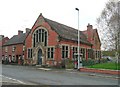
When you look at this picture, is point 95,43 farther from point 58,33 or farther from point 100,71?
point 100,71

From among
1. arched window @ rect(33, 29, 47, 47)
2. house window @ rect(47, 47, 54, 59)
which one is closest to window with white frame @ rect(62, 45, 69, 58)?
house window @ rect(47, 47, 54, 59)

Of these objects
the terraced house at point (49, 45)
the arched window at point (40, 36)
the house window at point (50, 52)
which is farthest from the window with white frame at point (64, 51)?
the arched window at point (40, 36)

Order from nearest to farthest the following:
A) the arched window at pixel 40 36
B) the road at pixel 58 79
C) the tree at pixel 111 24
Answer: the road at pixel 58 79, the tree at pixel 111 24, the arched window at pixel 40 36

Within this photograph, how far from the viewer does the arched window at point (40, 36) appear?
41156 millimetres

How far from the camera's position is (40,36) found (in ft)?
138

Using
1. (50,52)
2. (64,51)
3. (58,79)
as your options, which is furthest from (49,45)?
(58,79)

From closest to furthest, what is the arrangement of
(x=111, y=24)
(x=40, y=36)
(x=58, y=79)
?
(x=58, y=79) < (x=111, y=24) < (x=40, y=36)

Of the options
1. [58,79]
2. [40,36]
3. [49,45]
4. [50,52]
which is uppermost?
[40,36]

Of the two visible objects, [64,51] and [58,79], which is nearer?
[58,79]

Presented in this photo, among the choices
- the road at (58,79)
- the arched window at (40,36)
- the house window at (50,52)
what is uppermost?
the arched window at (40,36)

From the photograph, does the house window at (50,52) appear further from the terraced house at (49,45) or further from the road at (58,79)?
the road at (58,79)

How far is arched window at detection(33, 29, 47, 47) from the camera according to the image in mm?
41156

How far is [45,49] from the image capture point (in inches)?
1596

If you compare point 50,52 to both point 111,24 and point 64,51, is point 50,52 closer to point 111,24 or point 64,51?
point 64,51
